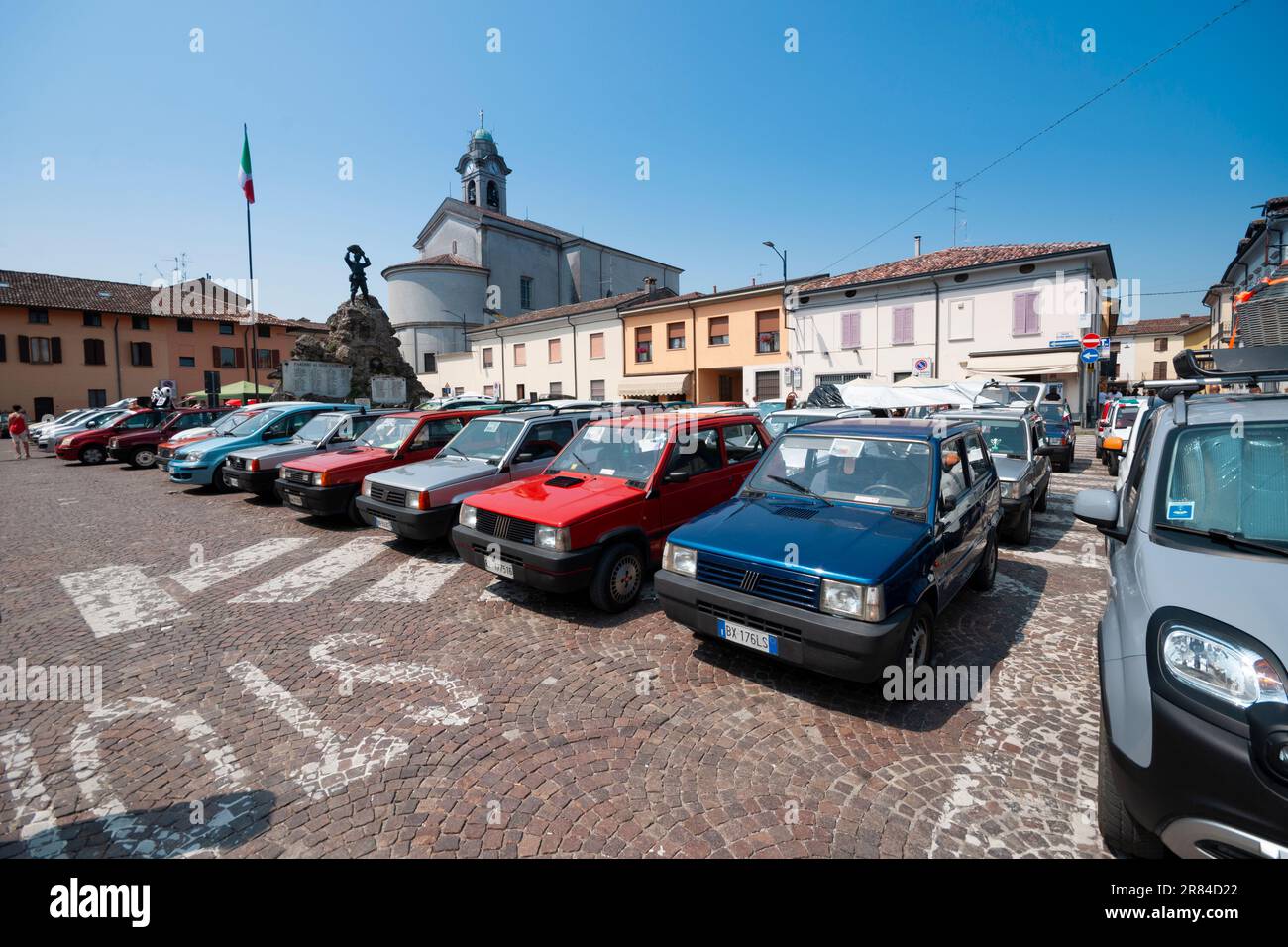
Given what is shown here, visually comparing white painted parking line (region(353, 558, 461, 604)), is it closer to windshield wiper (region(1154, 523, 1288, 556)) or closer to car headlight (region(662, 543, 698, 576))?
car headlight (region(662, 543, 698, 576))

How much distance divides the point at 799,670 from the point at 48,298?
54.6 meters

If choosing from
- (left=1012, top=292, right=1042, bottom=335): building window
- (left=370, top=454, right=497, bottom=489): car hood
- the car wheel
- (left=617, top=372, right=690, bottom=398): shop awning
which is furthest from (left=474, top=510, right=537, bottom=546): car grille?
(left=617, top=372, right=690, bottom=398): shop awning

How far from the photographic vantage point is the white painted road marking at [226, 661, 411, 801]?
304cm

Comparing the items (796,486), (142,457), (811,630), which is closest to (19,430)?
(142,457)

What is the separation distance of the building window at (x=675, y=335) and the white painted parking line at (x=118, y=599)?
28259 millimetres

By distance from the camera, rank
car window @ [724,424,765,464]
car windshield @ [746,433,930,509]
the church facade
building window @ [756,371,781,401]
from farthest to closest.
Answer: the church facade < building window @ [756,371,781,401] < car window @ [724,424,765,464] < car windshield @ [746,433,930,509]

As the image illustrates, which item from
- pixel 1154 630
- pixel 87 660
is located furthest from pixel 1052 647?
pixel 87 660

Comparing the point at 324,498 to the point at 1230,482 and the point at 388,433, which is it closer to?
the point at 388,433

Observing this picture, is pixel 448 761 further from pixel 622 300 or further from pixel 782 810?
pixel 622 300

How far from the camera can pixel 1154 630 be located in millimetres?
2221

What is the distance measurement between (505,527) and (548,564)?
68 cm

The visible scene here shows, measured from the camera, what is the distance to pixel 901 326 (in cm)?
Result: 2564

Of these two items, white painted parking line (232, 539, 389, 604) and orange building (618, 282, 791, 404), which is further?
orange building (618, 282, 791, 404)

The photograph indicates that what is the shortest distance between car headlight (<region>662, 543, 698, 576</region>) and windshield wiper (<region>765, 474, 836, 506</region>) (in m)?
1.18
